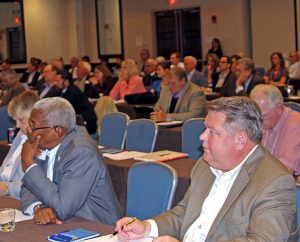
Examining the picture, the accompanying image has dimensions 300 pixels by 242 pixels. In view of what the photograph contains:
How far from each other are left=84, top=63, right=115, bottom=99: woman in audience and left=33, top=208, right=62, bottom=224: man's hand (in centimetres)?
Answer: 799

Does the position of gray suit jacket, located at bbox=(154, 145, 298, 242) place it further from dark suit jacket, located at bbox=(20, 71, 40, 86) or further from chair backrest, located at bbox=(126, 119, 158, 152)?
dark suit jacket, located at bbox=(20, 71, 40, 86)

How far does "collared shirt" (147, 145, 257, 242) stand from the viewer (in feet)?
8.60

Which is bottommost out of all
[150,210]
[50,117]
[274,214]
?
[150,210]

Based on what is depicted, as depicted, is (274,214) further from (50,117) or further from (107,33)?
(107,33)

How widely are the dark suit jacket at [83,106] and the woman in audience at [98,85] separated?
277cm

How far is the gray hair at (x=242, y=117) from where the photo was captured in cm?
252

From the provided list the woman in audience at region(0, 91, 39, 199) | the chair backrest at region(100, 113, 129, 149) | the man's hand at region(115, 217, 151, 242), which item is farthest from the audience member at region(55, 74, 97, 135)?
the man's hand at region(115, 217, 151, 242)

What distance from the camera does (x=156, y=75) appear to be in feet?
40.4

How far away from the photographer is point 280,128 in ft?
14.6

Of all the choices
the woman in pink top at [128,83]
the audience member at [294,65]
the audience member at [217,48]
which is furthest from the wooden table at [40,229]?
the audience member at [217,48]

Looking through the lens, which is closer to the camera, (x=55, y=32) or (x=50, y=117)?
(x=50, y=117)

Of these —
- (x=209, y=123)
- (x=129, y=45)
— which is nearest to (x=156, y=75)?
(x=129, y=45)

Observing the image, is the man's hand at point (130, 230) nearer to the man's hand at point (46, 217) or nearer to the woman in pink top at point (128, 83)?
the man's hand at point (46, 217)

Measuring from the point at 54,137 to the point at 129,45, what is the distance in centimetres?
1376
